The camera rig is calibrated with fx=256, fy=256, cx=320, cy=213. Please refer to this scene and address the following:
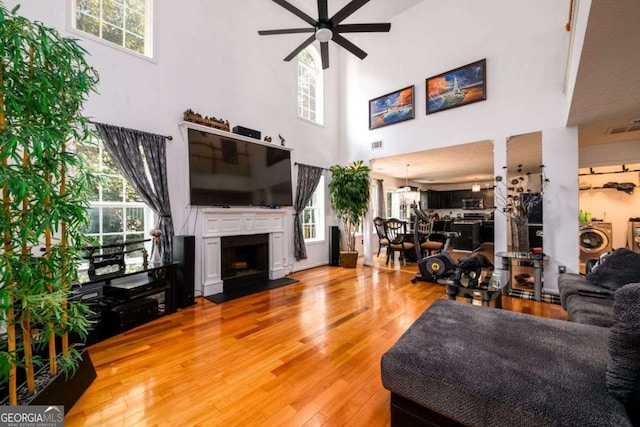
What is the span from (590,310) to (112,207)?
4.91 m

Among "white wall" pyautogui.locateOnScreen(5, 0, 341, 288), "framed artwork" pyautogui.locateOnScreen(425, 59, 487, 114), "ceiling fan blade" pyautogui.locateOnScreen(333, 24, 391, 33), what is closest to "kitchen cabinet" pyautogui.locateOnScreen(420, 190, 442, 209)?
"framed artwork" pyautogui.locateOnScreen(425, 59, 487, 114)

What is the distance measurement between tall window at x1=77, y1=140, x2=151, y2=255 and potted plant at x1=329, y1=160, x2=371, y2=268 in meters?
3.51

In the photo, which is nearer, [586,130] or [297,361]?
[297,361]

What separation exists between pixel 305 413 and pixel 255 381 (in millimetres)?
491

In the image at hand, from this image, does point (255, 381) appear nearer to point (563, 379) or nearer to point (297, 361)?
point (297, 361)

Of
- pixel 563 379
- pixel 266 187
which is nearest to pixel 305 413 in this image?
pixel 563 379

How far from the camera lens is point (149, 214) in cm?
349

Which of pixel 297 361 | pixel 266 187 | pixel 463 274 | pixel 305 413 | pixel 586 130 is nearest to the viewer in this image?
pixel 305 413

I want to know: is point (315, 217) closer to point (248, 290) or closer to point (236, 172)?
point (236, 172)

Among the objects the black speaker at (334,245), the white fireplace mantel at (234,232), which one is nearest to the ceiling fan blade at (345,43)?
the white fireplace mantel at (234,232)

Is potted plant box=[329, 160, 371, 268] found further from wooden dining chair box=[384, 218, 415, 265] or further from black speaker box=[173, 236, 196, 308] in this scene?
black speaker box=[173, 236, 196, 308]

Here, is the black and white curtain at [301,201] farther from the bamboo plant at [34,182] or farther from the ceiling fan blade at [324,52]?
the bamboo plant at [34,182]

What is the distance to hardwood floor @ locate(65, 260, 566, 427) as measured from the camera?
1562 mm

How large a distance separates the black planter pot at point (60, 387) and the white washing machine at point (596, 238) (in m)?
8.38
